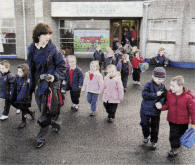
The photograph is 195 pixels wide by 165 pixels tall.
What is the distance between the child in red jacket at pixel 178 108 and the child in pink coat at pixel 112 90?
1645 millimetres

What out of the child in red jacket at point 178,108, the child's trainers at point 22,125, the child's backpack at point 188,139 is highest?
the child in red jacket at point 178,108

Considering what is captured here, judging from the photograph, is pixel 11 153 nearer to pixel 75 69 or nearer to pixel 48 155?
pixel 48 155

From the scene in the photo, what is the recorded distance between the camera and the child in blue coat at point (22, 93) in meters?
5.51

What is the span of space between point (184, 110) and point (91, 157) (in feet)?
5.73

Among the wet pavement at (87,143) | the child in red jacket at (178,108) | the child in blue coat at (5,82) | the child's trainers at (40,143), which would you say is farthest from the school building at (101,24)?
the child's trainers at (40,143)

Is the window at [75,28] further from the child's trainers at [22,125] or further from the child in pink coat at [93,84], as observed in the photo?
the child's trainers at [22,125]

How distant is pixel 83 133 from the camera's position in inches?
208

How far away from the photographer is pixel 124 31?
17.5 m

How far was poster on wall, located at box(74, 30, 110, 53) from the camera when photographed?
17688 mm

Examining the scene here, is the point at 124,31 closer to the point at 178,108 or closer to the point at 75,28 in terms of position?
the point at 75,28

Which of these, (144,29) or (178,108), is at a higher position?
(144,29)

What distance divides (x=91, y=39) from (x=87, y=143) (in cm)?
1360

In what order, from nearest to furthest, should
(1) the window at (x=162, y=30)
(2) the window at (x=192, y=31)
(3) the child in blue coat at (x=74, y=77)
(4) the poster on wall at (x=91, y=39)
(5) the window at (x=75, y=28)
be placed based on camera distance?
(3) the child in blue coat at (x=74, y=77) → (2) the window at (x=192, y=31) → (1) the window at (x=162, y=30) → (5) the window at (x=75, y=28) → (4) the poster on wall at (x=91, y=39)

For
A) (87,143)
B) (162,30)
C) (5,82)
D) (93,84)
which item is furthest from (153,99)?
(162,30)
